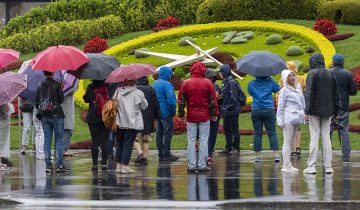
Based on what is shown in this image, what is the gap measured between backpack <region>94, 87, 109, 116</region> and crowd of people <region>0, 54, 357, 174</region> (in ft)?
0.06

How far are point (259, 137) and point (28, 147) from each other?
7103mm

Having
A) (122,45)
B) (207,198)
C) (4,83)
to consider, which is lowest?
(207,198)

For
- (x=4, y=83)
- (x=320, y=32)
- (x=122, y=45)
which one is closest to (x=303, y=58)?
(x=320, y=32)

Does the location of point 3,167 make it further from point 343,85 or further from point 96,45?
point 96,45

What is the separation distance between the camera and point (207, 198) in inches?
677

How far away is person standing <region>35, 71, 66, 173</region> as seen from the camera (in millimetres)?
21062

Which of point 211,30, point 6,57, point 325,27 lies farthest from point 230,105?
point 211,30

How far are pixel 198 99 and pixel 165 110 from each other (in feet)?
8.66

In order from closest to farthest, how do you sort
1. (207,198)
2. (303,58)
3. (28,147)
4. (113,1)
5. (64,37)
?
1. (207,198)
2. (28,147)
3. (303,58)
4. (64,37)
5. (113,1)

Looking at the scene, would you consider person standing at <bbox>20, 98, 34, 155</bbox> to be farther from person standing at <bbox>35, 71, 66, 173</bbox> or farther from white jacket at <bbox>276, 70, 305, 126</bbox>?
white jacket at <bbox>276, 70, 305, 126</bbox>

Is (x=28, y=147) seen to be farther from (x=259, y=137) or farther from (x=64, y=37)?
(x=64, y=37)

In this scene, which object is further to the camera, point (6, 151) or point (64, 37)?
point (64, 37)

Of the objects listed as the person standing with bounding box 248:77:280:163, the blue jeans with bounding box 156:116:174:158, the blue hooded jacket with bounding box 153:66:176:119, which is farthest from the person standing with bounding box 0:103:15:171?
the person standing with bounding box 248:77:280:163

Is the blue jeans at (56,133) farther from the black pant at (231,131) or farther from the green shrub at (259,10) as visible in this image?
the green shrub at (259,10)
